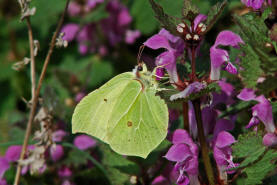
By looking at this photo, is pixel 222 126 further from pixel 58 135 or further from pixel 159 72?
pixel 58 135

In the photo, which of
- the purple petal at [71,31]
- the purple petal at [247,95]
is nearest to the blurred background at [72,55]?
the purple petal at [71,31]

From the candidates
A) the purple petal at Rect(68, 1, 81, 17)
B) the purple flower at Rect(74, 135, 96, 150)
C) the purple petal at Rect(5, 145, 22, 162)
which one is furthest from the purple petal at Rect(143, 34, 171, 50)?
the purple petal at Rect(68, 1, 81, 17)

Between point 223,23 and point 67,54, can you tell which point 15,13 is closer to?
point 67,54

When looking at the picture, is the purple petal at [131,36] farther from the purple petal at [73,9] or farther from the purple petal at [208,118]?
the purple petal at [208,118]

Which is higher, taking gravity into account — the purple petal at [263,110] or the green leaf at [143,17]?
the green leaf at [143,17]

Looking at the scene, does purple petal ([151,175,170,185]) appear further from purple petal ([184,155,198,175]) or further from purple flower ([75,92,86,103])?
purple flower ([75,92,86,103])

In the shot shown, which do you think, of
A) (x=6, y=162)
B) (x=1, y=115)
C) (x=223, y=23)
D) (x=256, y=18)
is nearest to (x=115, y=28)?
(x=223, y=23)
